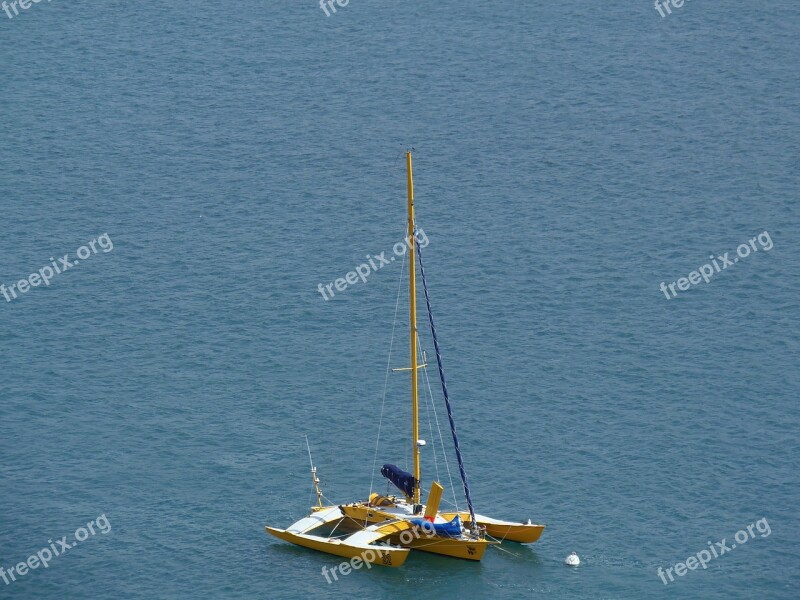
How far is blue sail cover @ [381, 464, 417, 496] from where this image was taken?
117875 mm

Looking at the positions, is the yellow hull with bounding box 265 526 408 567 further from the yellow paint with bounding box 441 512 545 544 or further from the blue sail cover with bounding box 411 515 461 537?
the yellow paint with bounding box 441 512 545 544

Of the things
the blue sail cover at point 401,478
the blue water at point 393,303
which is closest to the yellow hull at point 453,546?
the blue water at point 393,303

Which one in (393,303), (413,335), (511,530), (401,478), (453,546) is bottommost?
(511,530)

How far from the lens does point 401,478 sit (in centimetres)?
11812

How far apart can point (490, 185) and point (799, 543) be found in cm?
6325

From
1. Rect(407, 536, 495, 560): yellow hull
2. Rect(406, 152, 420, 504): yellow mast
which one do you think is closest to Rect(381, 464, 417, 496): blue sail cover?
Rect(406, 152, 420, 504): yellow mast

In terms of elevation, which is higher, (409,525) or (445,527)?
(409,525)

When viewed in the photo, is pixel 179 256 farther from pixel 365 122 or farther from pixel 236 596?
pixel 236 596

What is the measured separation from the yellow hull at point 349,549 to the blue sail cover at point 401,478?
478 cm

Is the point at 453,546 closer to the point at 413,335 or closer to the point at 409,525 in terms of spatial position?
the point at 409,525

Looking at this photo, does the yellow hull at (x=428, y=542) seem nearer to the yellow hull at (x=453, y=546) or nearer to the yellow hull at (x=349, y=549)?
the yellow hull at (x=453, y=546)

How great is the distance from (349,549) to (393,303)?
3951 centimetres

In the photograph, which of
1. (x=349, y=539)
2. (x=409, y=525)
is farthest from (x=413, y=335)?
(x=349, y=539)

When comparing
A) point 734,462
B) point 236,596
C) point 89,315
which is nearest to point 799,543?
point 734,462
